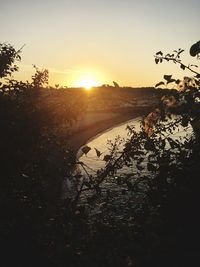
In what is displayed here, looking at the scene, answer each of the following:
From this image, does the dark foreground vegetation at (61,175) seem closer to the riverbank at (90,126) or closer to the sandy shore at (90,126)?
the riverbank at (90,126)

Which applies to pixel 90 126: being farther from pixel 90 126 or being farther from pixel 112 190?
pixel 112 190

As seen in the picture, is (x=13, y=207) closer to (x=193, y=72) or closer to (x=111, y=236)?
(x=111, y=236)

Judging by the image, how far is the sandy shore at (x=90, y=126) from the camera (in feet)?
152

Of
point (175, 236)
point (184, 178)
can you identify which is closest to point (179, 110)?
point (184, 178)

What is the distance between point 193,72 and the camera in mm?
6582

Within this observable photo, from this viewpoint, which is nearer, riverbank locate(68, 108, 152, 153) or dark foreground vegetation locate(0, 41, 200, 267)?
dark foreground vegetation locate(0, 41, 200, 267)

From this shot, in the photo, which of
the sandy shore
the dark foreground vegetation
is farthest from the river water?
the sandy shore

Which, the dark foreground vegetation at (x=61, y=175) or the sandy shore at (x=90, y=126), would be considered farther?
the sandy shore at (x=90, y=126)

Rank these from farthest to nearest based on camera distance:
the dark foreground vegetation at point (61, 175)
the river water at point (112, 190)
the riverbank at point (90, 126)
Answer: the riverbank at point (90, 126)
the river water at point (112, 190)
the dark foreground vegetation at point (61, 175)

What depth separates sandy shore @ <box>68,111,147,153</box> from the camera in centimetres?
4645

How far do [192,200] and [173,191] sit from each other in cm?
189

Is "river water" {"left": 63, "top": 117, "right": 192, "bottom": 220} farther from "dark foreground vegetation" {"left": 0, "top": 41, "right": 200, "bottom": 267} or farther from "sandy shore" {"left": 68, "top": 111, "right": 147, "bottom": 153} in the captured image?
"sandy shore" {"left": 68, "top": 111, "right": 147, "bottom": 153}

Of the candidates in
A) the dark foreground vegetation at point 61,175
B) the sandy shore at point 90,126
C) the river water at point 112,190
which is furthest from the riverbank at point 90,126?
the dark foreground vegetation at point 61,175

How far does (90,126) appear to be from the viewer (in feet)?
199
